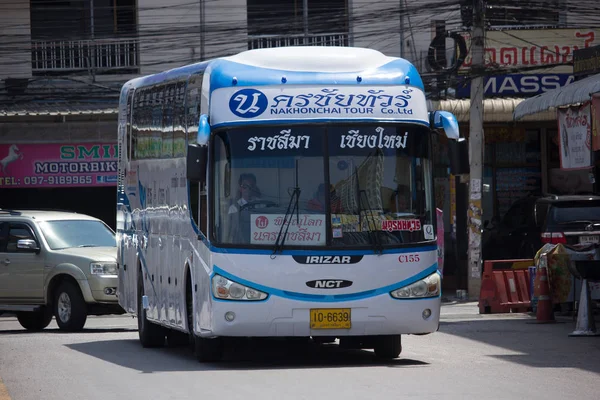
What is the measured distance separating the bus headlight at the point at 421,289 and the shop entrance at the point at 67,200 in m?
18.9

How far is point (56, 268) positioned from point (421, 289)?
883 cm

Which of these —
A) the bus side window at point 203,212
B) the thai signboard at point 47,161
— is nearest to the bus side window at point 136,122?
the bus side window at point 203,212

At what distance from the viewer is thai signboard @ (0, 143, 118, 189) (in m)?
30.1

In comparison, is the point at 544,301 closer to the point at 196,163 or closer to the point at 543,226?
the point at 543,226

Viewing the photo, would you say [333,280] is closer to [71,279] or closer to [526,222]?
[71,279]

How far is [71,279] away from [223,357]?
20.7ft

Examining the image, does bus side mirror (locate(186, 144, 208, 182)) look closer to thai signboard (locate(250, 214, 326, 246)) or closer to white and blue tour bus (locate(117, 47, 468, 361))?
Result: white and blue tour bus (locate(117, 47, 468, 361))

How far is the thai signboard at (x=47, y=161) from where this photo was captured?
3011 centimetres

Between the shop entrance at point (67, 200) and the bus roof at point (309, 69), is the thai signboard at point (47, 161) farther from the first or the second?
the bus roof at point (309, 69)

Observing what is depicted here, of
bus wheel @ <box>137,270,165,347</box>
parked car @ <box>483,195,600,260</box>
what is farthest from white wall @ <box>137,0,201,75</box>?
bus wheel @ <box>137,270,165,347</box>

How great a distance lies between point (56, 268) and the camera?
20.3 meters

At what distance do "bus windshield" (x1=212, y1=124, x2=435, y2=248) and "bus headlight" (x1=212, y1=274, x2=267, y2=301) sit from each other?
1.35 feet

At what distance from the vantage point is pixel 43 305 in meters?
20.7

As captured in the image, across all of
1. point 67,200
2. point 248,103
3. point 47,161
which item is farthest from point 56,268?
point 67,200
